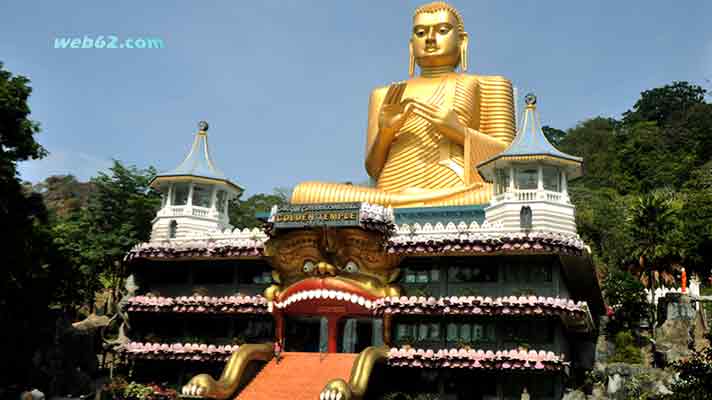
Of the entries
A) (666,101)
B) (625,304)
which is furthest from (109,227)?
(666,101)

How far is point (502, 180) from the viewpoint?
25.9 meters

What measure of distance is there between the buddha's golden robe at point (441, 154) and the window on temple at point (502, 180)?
2.32 metres

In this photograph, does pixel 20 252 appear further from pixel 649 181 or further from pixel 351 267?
pixel 649 181

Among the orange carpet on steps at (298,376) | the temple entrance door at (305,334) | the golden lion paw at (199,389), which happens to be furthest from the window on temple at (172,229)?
the golden lion paw at (199,389)

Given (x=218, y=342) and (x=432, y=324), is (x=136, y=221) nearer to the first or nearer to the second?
(x=218, y=342)

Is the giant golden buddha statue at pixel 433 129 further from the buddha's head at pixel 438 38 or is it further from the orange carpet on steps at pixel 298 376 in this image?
the orange carpet on steps at pixel 298 376

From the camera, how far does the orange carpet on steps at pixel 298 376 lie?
21609 mm

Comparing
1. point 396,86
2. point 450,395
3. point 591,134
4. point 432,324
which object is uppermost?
point 591,134

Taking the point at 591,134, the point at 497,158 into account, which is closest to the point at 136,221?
the point at 497,158

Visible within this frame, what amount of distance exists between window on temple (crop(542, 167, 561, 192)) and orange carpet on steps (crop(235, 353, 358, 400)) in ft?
28.8

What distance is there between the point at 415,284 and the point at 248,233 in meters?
6.32

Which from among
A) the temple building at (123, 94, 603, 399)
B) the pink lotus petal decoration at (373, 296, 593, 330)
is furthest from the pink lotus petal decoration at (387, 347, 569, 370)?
the pink lotus petal decoration at (373, 296, 593, 330)

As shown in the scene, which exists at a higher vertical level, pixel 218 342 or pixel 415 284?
pixel 415 284

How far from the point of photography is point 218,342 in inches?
1023
